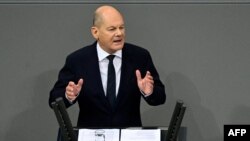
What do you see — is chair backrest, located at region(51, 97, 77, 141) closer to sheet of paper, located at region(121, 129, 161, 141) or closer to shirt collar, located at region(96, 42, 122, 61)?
sheet of paper, located at region(121, 129, 161, 141)

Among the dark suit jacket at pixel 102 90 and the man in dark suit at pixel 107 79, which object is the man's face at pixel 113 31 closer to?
the man in dark suit at pixel 107 79

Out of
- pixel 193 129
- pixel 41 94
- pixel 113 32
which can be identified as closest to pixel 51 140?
pixel 41 94

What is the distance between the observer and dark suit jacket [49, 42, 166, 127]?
2.35m

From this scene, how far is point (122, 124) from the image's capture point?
2.37m

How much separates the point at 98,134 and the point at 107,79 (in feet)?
1.58

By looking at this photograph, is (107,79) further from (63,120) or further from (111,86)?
(63,120)

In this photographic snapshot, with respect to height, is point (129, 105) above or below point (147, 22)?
below

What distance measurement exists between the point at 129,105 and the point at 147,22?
0.89 m

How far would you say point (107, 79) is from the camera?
7.79 ft

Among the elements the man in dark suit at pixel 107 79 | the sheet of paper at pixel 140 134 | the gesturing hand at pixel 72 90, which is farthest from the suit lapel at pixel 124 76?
the sheet of paper at pixel 140 134

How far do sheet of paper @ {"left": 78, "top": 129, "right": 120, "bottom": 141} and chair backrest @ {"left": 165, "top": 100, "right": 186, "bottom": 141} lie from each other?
0.58 ft

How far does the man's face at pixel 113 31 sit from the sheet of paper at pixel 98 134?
0.51 metres

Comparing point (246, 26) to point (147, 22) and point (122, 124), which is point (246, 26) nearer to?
point (147, 22)

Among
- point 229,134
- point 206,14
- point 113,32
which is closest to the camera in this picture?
point 113,32
